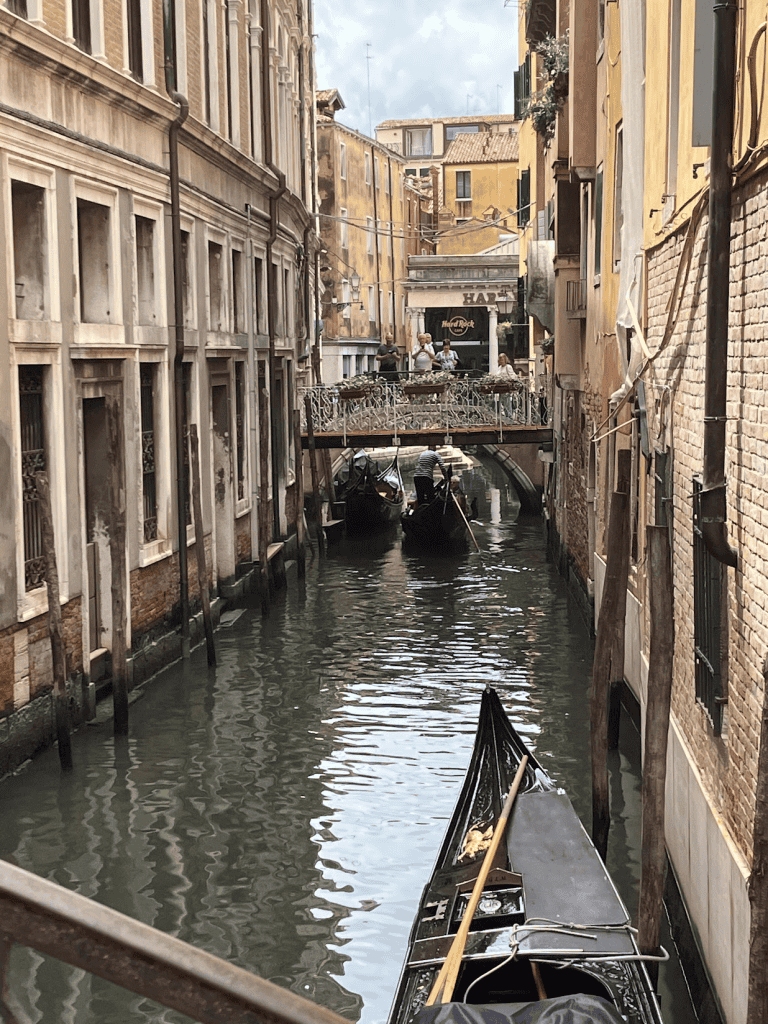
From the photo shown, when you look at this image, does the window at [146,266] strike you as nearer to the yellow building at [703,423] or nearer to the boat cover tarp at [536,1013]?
the yellow building at [703,423]

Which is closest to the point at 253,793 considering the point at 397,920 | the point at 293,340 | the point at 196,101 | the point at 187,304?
the point at 397,920

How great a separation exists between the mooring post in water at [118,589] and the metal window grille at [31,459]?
542 millimetres

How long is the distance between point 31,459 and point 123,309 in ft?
7.84

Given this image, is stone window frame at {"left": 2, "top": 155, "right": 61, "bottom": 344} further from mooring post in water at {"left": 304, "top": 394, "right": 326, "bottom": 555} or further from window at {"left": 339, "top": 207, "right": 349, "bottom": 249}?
window at {"left": 339, "top": 207, "right": 349, "bottom": 249}

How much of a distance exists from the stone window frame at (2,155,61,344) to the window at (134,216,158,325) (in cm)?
262

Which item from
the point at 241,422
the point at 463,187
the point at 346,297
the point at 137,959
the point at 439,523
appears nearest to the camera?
the point at 137,959

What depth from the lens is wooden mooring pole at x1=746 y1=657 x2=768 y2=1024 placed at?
3.40 m

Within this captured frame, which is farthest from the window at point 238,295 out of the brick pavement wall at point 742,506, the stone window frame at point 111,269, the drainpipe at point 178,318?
the brick pavement wall at point 742,506

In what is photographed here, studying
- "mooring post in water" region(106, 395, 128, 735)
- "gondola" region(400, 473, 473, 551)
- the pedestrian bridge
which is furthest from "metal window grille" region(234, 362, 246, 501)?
"mooring post in water" region(106, 395, 128, 735)

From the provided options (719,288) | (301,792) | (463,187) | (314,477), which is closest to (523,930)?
(719,288)

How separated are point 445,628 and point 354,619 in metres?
1.18

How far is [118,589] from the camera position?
9.47m

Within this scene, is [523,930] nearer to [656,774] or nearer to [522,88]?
[656,774]

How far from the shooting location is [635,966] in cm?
462
